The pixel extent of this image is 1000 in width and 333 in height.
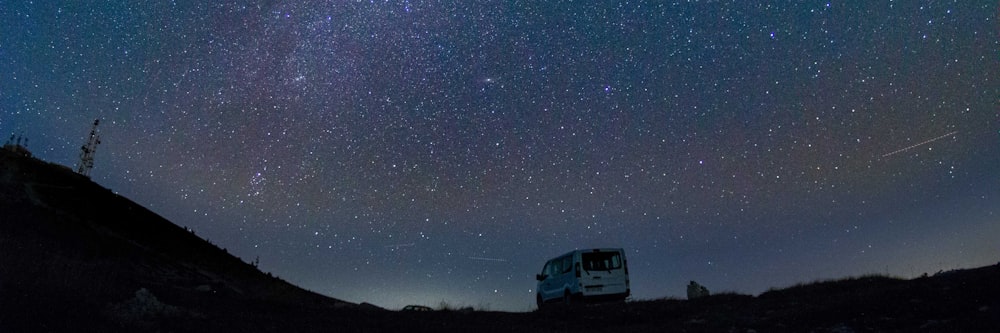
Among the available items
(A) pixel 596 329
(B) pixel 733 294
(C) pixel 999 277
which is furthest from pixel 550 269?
(C) pixel 999 277

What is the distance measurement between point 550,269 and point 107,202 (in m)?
30.0

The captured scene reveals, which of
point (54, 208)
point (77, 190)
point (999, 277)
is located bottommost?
point (999, 277)

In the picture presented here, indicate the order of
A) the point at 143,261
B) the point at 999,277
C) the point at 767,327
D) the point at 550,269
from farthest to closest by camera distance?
1. the point at 143,261
2. the point at 550,269
3. the point at 999,277
4. the point at 767,327

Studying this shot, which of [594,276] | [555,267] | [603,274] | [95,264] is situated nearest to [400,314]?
[555,267]

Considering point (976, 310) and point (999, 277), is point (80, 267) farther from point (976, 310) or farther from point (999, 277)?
point (999, 277)

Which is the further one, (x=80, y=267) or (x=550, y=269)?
(x=550, y=269)

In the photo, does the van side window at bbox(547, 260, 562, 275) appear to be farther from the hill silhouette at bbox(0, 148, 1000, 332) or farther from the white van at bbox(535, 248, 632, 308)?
the hill silhouette at bbox(0, 148, 1000, 332)

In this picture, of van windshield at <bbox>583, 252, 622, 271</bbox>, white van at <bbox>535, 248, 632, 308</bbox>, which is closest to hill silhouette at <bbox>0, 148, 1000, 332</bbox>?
white van at <bbox>535, 248, 632, 308</bbox>

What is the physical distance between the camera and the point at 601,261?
19938 millimetres

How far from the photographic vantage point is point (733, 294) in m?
19.3

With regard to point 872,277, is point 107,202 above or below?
above

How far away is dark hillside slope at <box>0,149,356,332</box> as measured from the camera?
38.9ft

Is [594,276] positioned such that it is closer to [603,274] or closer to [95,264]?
[603,274]

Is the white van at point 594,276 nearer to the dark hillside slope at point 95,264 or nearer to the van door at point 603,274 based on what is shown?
the van door at point 603,274
